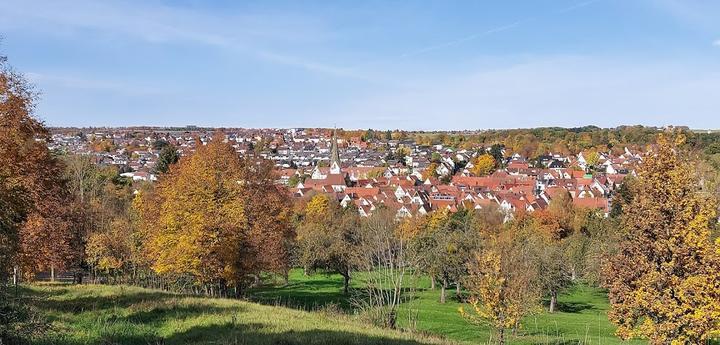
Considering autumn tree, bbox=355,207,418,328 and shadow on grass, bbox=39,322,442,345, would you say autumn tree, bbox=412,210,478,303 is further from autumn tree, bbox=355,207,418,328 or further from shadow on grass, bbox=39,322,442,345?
shadow on grass, bbox=39,322,442,345

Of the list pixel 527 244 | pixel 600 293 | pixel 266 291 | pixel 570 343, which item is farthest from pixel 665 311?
pixel 600 293

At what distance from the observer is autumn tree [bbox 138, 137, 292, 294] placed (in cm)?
2355

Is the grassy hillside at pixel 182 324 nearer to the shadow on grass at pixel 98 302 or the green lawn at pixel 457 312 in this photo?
the shadow on grass at pixel 98 302

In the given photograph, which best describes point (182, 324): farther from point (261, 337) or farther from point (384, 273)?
point (384, 273)

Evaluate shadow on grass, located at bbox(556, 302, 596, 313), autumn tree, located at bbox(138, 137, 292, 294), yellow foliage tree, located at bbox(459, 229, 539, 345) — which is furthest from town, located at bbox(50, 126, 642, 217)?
yellow foliage tree, located at bbox(459, 229, 539, 345)

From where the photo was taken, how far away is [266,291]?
44.2m

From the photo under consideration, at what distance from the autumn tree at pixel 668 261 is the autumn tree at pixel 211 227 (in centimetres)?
1515

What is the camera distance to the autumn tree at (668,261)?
16.6 m

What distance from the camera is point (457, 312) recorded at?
137ft

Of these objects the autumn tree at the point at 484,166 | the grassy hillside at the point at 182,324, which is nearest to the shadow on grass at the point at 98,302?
the grassy hillside at the point at 182,324

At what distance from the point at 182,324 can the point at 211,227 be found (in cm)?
832

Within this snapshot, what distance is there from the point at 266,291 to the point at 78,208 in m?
16.4

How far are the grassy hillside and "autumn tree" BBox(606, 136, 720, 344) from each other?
7.19 m

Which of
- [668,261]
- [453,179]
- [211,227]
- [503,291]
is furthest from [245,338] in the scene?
[453,179]
